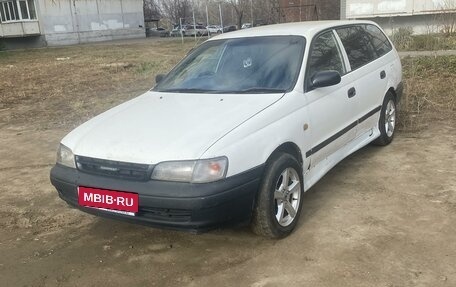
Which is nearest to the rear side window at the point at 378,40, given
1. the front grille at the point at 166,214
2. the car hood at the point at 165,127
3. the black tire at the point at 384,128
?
the black tire at the point at 384,128

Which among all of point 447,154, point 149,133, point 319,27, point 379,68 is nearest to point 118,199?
point 149,133

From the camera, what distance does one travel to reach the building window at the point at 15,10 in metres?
36.2

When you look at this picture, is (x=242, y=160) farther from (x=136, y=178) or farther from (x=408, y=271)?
(x=408, y=271)

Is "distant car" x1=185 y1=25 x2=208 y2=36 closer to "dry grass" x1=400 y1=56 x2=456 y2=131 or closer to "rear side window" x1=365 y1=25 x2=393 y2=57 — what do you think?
"dry grass" x1=400 y1=56 x2=456 y2=131

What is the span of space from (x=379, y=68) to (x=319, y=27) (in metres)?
1.13

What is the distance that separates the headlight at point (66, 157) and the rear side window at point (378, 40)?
11.7ft

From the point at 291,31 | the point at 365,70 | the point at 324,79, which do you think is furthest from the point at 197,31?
the point at 324,79

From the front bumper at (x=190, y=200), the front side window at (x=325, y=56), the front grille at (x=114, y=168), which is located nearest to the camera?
the front bumper at (x=190, y=200)

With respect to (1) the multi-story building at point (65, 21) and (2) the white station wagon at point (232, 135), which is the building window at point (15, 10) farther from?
(2) the white station wagon at point (232, 135)

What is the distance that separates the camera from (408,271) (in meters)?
2.97

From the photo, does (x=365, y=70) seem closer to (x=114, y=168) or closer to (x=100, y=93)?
(x=114, y=168)

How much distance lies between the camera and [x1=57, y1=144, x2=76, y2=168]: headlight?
3.41 m

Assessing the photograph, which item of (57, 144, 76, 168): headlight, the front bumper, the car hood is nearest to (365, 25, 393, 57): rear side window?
the car hood

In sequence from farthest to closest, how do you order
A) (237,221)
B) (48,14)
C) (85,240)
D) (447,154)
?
(48,14) → (447,154) → (85,240) → (237,221)
